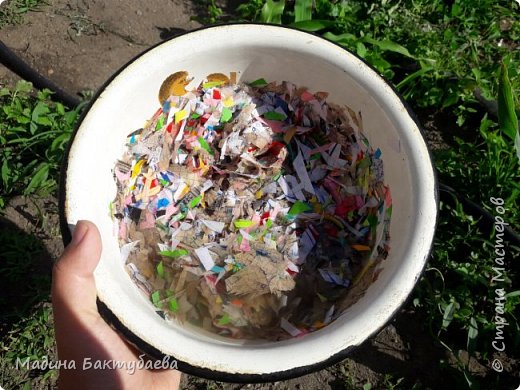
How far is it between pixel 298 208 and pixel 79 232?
546 millimetres

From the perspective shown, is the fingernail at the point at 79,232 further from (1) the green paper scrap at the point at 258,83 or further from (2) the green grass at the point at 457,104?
(2) the green grass at the point at 457,104

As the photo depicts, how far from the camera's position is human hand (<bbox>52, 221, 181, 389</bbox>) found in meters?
0.88

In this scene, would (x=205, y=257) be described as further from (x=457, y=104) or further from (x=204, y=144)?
(x=457, y=104)

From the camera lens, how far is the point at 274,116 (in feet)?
4.22

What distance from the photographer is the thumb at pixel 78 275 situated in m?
0.88

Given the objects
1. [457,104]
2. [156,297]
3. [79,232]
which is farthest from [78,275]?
[457,104]

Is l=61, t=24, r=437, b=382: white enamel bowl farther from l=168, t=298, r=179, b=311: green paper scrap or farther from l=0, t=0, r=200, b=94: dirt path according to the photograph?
l=0, t=0, r=200, b=94: dirt path

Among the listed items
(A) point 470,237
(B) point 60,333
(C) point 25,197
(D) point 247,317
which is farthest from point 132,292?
(A) point 470,237

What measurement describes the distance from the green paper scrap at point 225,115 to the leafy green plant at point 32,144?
508 millimetres

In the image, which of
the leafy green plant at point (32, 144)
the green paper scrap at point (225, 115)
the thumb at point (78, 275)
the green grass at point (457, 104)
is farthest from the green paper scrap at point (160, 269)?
the green grass at point (457, 104)

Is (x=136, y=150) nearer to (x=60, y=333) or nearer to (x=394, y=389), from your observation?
(x=60, y=333)

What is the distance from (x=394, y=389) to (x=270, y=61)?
3.01 ft

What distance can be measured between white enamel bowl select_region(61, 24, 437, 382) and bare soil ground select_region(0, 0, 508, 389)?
0.50m

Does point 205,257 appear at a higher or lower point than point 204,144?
lower
